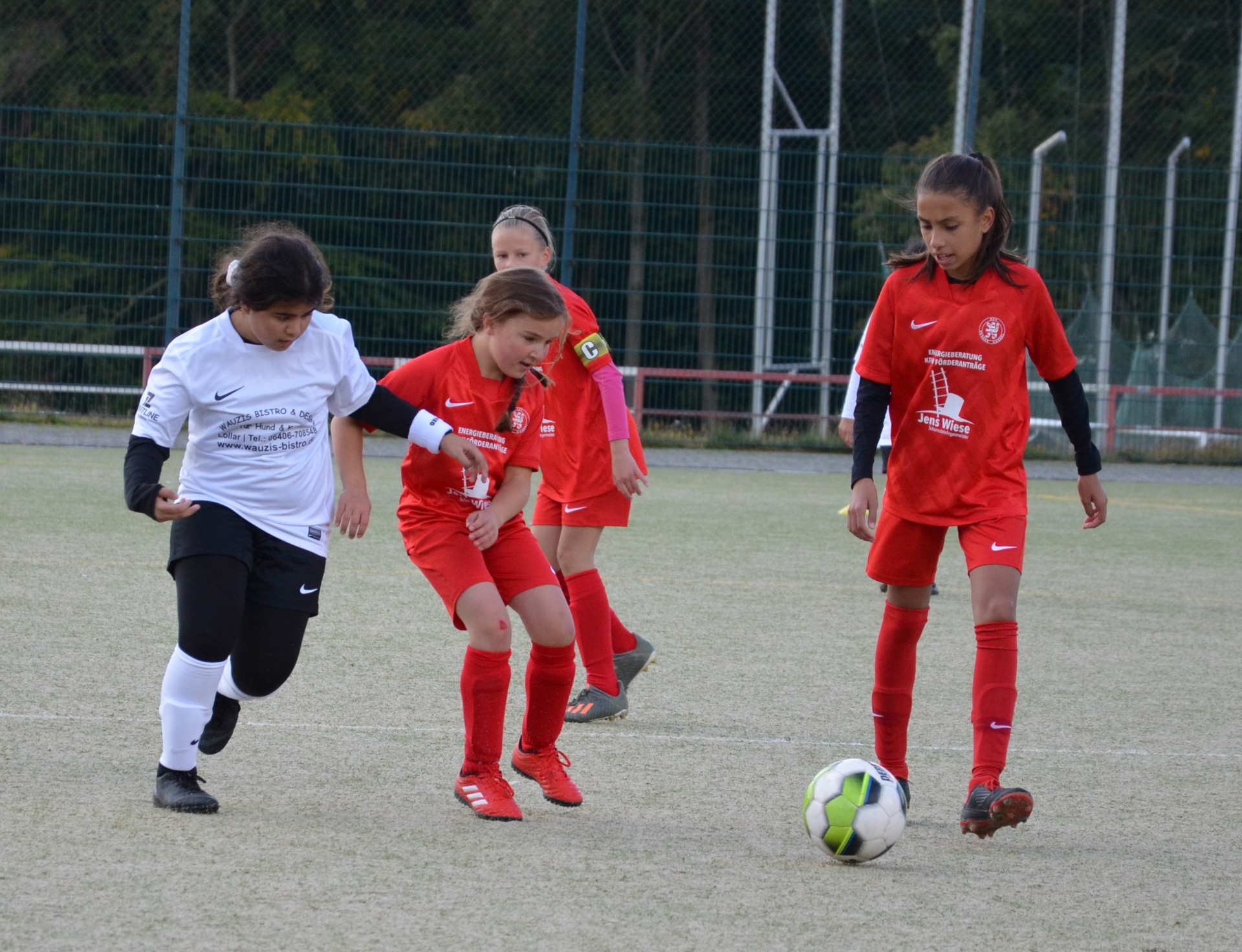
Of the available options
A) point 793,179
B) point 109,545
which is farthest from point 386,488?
point 793,179

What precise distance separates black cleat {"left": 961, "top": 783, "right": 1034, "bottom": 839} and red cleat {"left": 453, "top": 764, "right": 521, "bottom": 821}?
40.0 inches

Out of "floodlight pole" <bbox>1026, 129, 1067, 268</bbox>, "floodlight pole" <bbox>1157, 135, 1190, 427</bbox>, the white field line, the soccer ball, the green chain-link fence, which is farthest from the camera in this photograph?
"floodlight pole" <bbox>1026, 129, 1067, 268</bbox>

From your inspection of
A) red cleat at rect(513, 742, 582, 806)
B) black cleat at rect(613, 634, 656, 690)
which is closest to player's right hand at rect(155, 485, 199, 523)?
red cleat at rect(513, 742, 582, 806)

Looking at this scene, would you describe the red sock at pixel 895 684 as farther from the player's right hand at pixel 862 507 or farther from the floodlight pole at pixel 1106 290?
the floodlight pole at pixel 1106 290

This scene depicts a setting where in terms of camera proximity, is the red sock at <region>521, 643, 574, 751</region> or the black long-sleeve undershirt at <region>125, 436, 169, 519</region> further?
the red sock at <region>521, 643, 574, 751</region>

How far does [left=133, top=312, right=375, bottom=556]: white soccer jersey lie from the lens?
11.7 feet

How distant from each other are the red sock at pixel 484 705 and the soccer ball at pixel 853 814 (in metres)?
0.75

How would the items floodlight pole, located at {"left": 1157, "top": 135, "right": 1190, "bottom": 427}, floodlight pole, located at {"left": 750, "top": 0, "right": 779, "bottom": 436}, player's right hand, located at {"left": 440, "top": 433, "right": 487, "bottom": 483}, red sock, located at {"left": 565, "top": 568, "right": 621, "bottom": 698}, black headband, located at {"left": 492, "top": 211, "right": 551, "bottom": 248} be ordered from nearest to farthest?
player's right hand, located at {"left": 440, "top": 433, "right": 487, "bottom": 483} → black headband, located at {"left": 492, "top": 211, "right": 551, "bottom": 248} → red sock, located at {"left": 565, "top": 568, "right": 621, "bottom": 698} → floodlight pole, located at {"left": 750, "top": 0, "right": 779, "bottom": 436} → floodlight pole, located at {"left": 1157, "top": 135, "right": 1190, "bottom": 427}

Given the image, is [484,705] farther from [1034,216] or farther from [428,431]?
[1034,216]

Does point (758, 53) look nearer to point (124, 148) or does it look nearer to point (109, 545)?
point (124, 148)

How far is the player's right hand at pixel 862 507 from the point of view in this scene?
379cm

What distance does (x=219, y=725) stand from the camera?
3.86 m

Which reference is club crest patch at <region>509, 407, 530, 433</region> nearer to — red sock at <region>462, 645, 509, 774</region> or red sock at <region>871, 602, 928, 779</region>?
red sock at <region>462, 645, 509, 774</region>

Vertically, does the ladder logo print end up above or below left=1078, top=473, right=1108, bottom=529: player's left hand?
above
